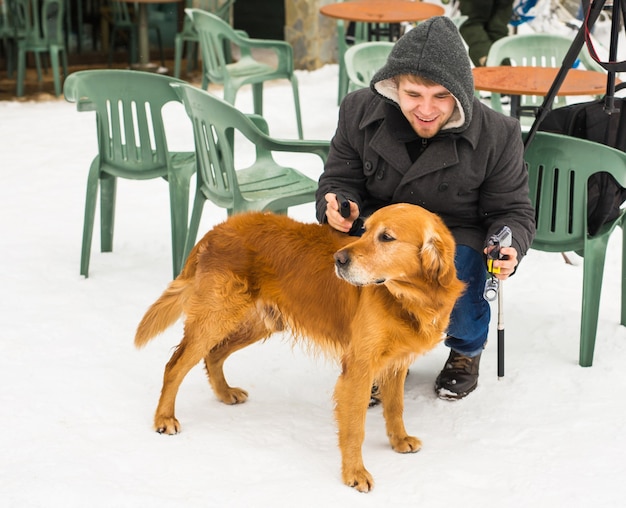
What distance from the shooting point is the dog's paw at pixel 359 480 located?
9.66ft

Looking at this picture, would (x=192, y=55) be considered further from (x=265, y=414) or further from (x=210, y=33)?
(x=265, y=414)

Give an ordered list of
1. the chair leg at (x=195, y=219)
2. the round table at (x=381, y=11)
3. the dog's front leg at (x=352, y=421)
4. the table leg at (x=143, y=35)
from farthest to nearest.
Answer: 1. the table leg at (x=143, y=35)
2. the round table at (x=381, y=11)
3. the chair leg at (x=195, y=219)
4. the dog's front leg at (x=352, y=421)

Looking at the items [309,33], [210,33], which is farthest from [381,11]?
[309,33]

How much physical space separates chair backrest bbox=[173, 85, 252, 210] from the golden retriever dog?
83cm

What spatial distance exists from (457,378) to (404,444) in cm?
51

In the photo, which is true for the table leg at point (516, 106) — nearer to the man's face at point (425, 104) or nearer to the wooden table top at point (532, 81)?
the wooden table top at point (532, 81)

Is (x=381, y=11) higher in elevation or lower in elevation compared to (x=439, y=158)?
higher

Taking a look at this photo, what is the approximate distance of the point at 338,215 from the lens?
311 cm

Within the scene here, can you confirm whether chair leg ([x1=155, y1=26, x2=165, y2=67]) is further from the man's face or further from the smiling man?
the man's face

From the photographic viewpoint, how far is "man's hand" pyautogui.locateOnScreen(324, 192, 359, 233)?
10.2 feet

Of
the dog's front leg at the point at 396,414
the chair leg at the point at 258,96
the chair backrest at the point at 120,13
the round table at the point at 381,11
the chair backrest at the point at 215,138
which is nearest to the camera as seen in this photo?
the dog's front leg at the point at 396,414

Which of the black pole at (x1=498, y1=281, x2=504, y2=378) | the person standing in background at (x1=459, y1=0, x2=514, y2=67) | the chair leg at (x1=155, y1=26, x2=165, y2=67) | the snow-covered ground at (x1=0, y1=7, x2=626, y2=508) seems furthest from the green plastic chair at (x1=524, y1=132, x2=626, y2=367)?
the chair leg at (x1=155, y1=26, x2=165, y2=67)

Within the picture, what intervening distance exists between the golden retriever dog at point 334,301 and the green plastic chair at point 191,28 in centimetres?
647

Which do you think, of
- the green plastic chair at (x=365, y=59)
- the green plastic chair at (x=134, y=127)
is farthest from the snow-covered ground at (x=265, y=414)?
the green plastic chair at (x=365, y=59)
